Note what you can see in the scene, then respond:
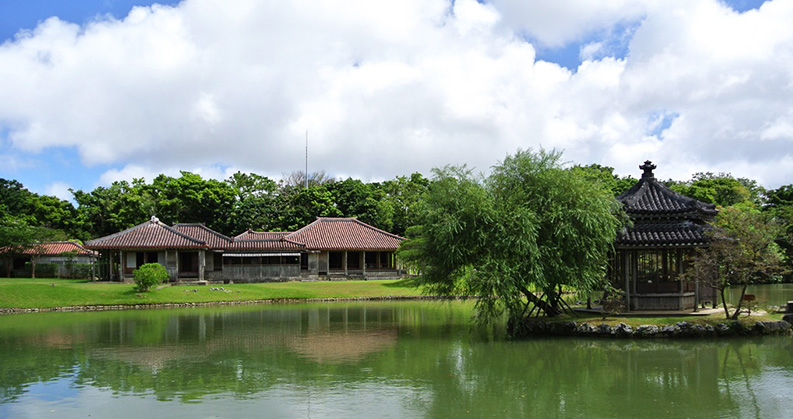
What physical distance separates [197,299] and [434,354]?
21.6m

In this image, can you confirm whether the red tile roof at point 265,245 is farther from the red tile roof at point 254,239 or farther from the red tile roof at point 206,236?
the red tile roof at point 206,236

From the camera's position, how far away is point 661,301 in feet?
69.7

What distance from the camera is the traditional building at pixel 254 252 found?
41.8m

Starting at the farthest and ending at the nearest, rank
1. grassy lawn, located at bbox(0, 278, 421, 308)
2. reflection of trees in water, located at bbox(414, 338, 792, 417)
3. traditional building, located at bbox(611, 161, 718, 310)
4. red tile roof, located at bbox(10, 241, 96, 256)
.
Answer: red tile roof, located at bbox(10, 241, 96, 256), grassy lawn, located at bbox(0, 278, 421, 308), traditional building, located at bbox(611, 161, 718, 310), reflection of trees in water, located at bbox(414, 338, 792, 417)

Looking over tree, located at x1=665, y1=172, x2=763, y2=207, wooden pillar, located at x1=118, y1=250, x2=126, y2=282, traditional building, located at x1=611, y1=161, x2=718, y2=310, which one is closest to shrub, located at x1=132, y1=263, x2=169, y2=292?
wooden pillar, located at x1=118, y1=250, x2=126, y2=282

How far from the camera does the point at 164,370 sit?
1534 centimetres

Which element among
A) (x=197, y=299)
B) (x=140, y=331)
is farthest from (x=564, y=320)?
(x=197, y=299)

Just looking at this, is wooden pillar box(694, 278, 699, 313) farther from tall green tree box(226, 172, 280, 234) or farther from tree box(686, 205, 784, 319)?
tall green tree box(226, 172, 280, 234)

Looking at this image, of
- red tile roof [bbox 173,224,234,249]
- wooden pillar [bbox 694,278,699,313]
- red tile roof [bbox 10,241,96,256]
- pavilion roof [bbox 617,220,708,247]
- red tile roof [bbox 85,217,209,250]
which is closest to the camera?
pavilion roof [bbox 617,220,708,247]

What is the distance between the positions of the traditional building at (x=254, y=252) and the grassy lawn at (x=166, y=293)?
3472 millimetres

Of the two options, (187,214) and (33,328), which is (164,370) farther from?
(187,214)

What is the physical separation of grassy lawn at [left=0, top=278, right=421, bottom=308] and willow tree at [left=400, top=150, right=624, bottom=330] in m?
13.2

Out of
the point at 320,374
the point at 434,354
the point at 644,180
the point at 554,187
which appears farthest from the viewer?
the point at 644,180

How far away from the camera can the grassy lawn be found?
106 ft
